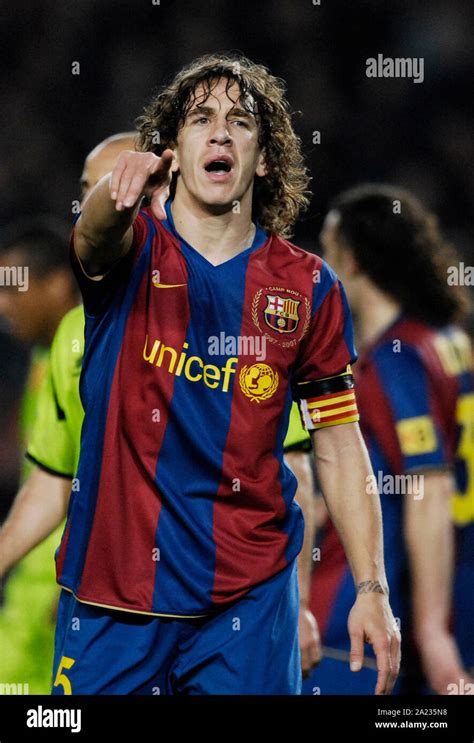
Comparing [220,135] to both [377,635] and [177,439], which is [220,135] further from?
[377,635]

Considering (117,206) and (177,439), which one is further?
(177,439)

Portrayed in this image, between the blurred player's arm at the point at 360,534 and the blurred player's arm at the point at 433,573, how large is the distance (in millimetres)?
1667

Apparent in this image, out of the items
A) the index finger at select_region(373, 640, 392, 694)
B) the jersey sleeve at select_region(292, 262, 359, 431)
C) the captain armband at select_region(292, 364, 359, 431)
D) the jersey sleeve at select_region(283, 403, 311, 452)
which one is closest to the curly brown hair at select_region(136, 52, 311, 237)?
the jersey sleeve at select_region(292, 262, 359, 431)

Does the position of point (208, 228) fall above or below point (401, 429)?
above

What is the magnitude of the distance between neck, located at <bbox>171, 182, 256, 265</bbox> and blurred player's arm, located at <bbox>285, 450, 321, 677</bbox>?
71cm

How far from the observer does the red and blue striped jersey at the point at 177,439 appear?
2562mm

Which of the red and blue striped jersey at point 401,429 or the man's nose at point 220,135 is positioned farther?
the red and blue striped jersey at point 401,429

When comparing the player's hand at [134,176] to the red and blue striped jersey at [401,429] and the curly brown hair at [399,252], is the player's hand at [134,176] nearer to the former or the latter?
the red and blue striped jersey at [401,429]

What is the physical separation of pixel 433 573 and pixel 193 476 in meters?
2.17

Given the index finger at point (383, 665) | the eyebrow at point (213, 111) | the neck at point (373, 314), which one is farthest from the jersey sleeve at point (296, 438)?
the neck at point (373, 314)

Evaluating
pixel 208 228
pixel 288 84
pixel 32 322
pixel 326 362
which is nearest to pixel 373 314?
pixel 32 322

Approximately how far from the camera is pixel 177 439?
258cm
